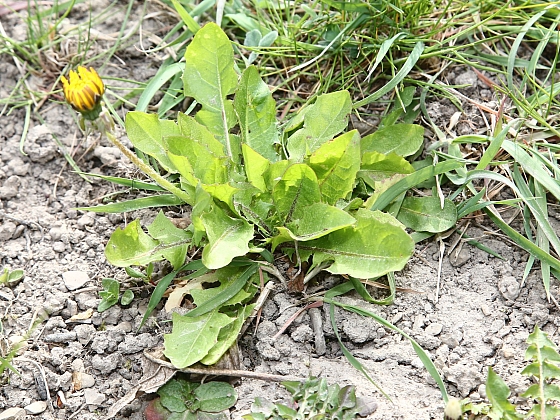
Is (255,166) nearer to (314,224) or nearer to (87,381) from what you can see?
(314,224)

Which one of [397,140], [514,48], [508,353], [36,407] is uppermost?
[514,48]

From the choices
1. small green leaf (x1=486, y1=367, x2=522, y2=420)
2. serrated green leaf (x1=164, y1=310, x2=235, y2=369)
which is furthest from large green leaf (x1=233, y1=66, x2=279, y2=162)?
small green leaf (x1=486, y1=367, x2=522, y2=420)

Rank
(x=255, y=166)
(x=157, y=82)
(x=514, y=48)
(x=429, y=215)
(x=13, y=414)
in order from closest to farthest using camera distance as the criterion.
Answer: (x=13, y=414) < (x=255, y=166) < (x=429, y=215) < (x=514, y=48) < (x=157, y=82)

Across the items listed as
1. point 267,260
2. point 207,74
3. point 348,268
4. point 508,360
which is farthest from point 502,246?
point 207,74

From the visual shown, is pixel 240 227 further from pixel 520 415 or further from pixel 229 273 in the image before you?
pixel 520 415

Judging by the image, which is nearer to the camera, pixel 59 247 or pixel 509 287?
pixel 509 287

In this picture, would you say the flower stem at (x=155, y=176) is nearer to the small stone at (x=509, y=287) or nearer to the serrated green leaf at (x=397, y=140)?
the serrated green leaf at (x=397, y=140)

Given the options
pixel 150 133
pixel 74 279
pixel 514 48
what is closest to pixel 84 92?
pixel 150 133
